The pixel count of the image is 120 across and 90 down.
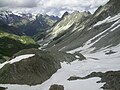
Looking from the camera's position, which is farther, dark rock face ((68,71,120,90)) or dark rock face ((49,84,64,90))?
dark rock face ((49,84,64,90))

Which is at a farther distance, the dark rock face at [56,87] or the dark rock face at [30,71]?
the dark rock face at [30,71]

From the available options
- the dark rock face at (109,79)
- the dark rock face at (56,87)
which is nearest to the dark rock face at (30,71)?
the dark rock face at (109,79)

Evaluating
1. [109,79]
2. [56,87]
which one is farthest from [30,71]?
[109,79]

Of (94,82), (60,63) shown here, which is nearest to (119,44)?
(60,63)

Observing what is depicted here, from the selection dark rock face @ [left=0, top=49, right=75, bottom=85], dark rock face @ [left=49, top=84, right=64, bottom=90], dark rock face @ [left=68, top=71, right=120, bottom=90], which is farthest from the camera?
dark rock face @ [left=0, top=49, right=75, bottom=85]

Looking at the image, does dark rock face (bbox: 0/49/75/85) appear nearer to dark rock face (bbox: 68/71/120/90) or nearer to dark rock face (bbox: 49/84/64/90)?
dark rock face (bbox: 68/71/120/90)

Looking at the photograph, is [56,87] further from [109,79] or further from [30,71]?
[30,71]

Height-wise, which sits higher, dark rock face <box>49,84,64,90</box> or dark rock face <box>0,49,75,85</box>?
dark rock face <box>0,49,75,85</box>

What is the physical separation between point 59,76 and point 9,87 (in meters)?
10.0

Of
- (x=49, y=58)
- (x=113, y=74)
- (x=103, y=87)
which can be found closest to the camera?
(x=103, y=87)

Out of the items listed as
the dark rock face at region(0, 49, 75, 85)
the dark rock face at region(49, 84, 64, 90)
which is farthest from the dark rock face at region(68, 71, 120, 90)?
the dark rock face at region(0, 49, 75, 85)

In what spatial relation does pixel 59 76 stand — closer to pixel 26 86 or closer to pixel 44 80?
pixel 44 80

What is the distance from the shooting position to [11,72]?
55.9m

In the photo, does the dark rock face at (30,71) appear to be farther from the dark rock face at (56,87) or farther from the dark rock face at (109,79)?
the dark rock face at (56,87)
